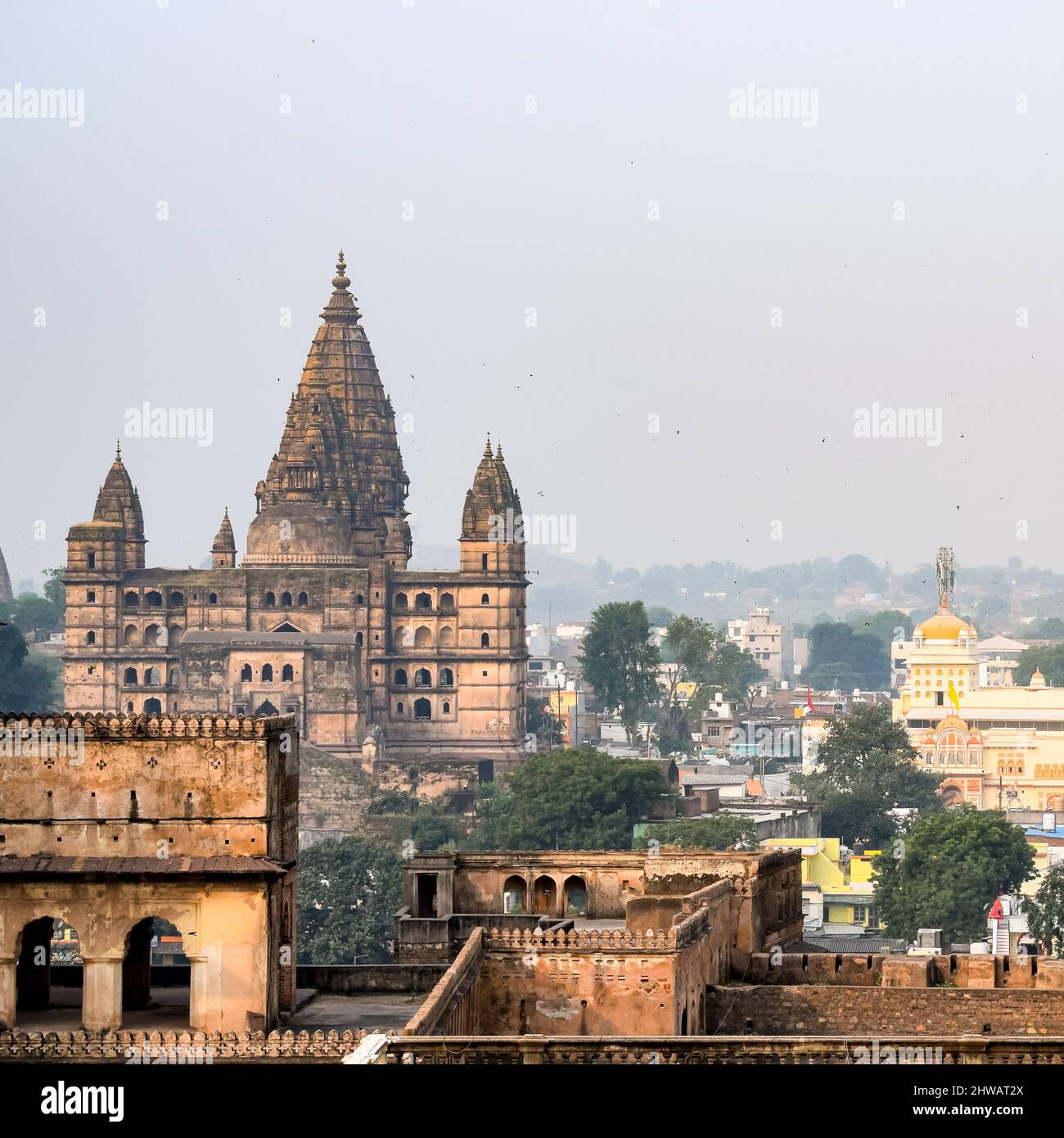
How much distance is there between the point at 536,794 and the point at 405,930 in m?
55.9

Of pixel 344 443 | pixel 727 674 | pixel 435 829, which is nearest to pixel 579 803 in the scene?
pixel 435 829

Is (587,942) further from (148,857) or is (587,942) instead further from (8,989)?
(8,989)

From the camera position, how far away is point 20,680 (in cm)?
14638

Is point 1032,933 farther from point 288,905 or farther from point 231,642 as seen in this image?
point 231,642

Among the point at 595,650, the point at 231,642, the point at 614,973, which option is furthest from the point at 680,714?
the point at 614,973

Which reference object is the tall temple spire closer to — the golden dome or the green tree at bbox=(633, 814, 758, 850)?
the golden dome

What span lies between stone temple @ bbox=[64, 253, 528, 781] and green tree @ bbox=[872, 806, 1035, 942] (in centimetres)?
3100

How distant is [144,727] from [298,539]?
8455cm

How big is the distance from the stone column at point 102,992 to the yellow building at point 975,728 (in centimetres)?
8943

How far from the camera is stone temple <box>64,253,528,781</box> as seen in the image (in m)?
125

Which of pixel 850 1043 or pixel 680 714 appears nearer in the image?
pixel 850 1043

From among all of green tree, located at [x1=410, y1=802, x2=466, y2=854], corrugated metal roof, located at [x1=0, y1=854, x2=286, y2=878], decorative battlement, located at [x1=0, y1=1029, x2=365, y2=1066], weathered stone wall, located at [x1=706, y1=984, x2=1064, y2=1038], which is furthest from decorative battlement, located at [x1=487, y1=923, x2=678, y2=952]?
green tree, located at [x1=410, y1=802, x2=466, y2=854]
